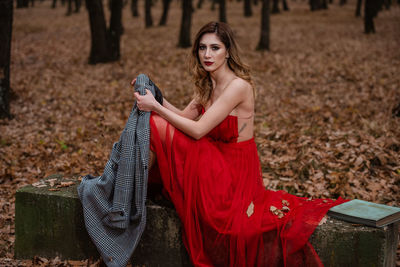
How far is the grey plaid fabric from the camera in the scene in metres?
2.89

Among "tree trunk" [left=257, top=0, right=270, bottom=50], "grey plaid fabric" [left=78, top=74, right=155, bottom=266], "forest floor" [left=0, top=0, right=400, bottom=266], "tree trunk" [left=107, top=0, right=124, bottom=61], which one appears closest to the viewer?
"grey plaid fabric" [left=78, top=74, right=155, bottom=266]

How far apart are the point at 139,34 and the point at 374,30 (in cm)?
1066

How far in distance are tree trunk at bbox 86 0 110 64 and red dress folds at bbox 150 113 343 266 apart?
31.4 feet

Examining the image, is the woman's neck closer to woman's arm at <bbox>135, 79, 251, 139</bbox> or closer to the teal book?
woman's arm at <bbox>135, 79, 251, 139</bbox>

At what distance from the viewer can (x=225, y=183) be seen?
2.89m

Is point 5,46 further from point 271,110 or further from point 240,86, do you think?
point 240,86

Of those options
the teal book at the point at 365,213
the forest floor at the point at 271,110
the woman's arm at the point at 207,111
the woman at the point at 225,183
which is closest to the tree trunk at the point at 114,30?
the forest floor at the point at 271,110

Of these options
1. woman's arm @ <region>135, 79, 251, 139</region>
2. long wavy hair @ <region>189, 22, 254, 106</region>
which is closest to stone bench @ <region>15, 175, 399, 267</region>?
woman's arm @ <region>135, 79, 251, 139</region>

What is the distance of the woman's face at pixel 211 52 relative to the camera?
3.12 m

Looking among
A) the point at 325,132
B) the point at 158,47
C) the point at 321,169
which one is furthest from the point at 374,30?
the point at 321,169

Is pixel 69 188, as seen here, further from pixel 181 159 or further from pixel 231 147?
pixel 231 147

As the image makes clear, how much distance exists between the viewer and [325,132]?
19.5 ft

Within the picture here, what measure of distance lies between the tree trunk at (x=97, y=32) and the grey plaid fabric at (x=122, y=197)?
9.32 m

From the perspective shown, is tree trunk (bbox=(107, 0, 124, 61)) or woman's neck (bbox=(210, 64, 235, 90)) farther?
tree trunk (bbox=(107, 0, 124, 61))
